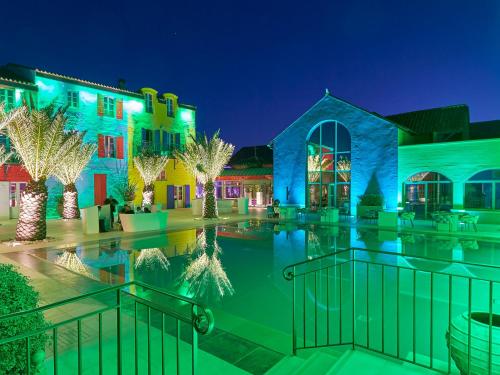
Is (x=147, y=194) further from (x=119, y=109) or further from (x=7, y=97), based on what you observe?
(x=7, y=97)

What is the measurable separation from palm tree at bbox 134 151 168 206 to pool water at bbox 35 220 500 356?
9209mm

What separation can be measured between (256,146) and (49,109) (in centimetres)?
2833

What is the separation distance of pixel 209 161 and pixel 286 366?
1684 cm

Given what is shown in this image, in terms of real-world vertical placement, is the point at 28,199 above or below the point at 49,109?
below

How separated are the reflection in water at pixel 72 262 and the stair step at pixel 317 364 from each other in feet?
19.5

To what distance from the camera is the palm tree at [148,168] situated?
23.9 meters

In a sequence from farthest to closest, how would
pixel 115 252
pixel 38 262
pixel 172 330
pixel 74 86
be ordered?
pixel 74 86
pixel 115 252
pixel 38 262
pixel 172 330

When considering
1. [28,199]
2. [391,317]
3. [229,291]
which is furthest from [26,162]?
[391,317]

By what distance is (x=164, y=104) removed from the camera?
27438 millimetres

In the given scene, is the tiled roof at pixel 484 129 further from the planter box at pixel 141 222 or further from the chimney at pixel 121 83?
the chimney at pixel 121 83

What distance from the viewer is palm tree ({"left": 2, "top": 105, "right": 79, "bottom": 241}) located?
12.4 metres

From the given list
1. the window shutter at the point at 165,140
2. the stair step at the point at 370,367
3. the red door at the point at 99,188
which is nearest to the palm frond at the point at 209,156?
the window shutter at the point at 165,140

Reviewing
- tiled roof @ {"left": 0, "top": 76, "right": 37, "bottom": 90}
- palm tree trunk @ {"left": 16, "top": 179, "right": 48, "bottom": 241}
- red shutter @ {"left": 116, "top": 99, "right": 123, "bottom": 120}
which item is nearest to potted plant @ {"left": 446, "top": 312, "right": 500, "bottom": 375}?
palm tree trunk @ {"left": 16, "top": 179, "right": 48, "bottom": 241}

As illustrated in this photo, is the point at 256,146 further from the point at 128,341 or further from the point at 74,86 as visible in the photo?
the point at 128,341
